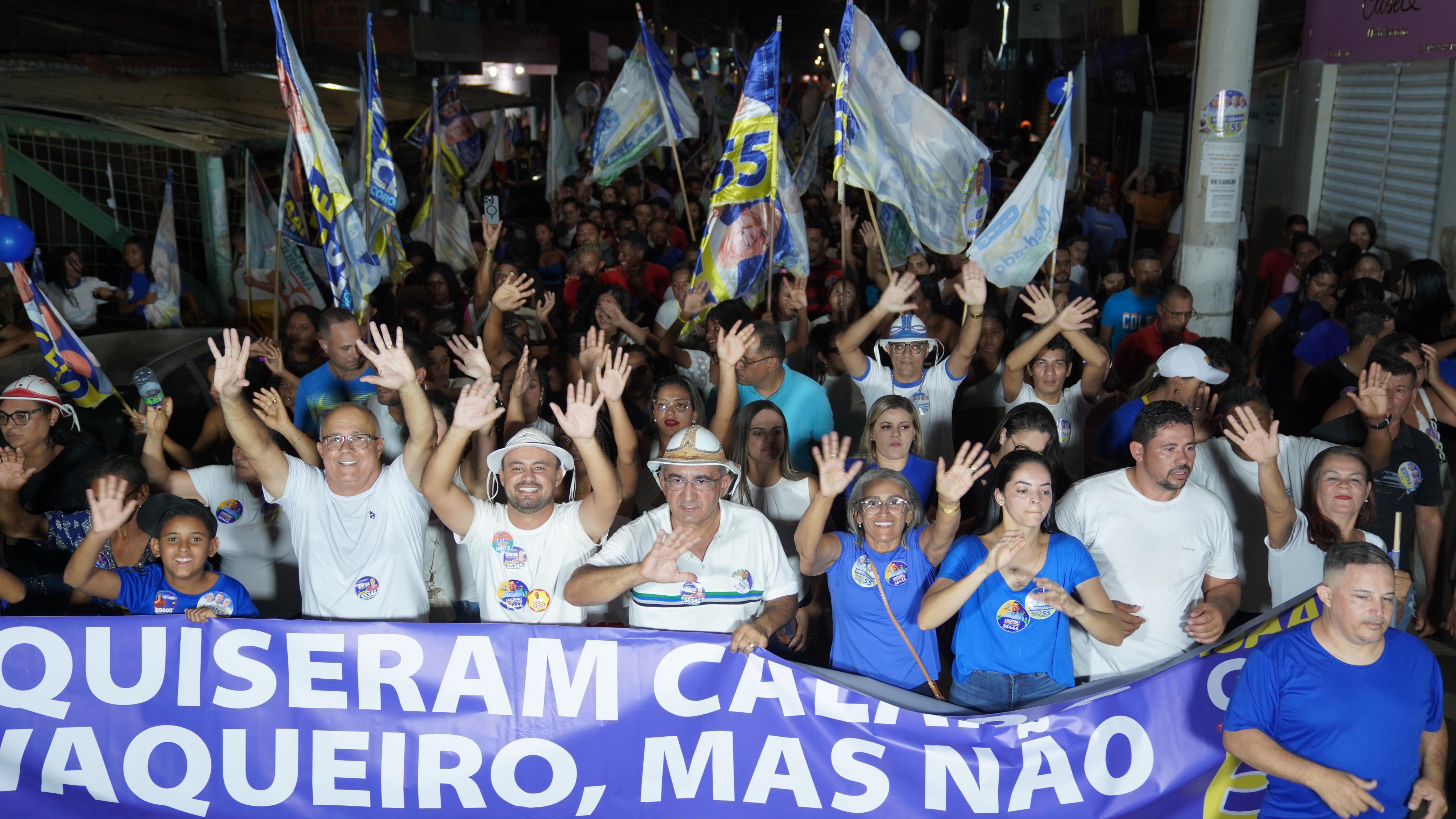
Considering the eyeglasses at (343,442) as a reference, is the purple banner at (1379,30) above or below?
above

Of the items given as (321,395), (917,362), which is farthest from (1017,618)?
(321,395)

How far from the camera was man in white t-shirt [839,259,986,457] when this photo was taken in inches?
252

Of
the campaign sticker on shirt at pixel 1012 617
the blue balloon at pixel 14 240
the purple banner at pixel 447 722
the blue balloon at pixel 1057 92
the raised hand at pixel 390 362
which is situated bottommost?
the purple banner at pixel 447 722

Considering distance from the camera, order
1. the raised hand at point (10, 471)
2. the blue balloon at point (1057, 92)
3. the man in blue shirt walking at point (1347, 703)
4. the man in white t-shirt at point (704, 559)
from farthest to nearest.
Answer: the blue balloon at point (1057, 92) < the raised hand at point (10, 471) < the man in white t-shirt at point (704, 559) < the man in blue shirt walking at point (1347, 703)

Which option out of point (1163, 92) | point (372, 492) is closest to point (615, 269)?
point (372, 492)

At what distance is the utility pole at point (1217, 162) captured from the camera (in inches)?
312

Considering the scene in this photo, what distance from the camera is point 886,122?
721 centimetres

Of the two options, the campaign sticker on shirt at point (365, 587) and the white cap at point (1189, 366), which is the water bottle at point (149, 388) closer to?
the campaign sticker on shirt at point (365, 587)

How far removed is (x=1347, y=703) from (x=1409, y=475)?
2182mm

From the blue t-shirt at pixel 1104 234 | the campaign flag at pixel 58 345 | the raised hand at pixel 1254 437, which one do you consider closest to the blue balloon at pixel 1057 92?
the blue t-shirt at pixel 1104 234

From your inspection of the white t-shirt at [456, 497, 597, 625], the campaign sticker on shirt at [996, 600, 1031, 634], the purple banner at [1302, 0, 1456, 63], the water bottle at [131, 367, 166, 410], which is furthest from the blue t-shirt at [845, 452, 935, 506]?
the purple banner at [1302, 0, 1456, 63]

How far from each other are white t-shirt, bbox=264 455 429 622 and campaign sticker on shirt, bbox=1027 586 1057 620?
238cm

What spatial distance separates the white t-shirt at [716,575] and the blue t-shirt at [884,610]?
0.23 m

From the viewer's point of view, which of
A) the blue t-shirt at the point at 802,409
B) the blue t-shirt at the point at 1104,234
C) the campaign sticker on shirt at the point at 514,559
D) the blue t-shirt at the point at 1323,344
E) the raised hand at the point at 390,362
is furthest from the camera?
the blue t-shirt at the point at 1104,234
